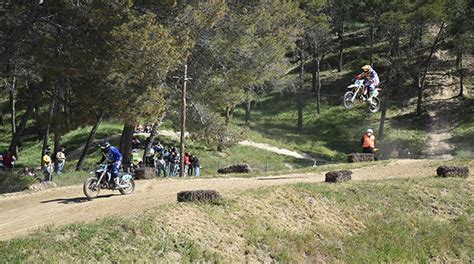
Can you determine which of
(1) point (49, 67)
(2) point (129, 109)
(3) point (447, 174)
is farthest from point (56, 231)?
(3) point (447, 174)

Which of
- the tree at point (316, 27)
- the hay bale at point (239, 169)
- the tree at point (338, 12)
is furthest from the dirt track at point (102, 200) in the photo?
the tree at point (338, 12)

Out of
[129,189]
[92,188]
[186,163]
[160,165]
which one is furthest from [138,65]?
[186,163]

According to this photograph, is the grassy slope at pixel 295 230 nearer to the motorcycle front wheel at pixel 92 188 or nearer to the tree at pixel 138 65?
the motorcycle front wheel at pixel 92 188

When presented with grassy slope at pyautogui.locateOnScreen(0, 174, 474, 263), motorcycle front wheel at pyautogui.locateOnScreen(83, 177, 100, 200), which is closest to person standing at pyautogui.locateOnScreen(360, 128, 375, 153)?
A: grassy slope at pyautogui.locateOnScreen(0, 174, 474, 263)

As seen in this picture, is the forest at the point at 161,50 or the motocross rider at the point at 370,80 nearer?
the motocross rider at the point at 370,80

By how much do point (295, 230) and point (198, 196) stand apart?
8.79ft

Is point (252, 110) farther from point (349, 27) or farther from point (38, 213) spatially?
point (38, 213)

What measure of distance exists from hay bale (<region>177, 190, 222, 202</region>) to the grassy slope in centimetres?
23

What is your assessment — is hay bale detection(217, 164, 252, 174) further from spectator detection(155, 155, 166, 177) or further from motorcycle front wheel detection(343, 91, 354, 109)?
motorcycle front wheel detection(343, 91, 354, 109)

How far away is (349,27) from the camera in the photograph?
79188mm

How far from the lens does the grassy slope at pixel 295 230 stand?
12047 mm

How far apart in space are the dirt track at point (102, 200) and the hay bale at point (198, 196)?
0.66m

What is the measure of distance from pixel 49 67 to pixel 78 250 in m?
13.4

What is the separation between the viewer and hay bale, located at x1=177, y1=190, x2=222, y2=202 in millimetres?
15062
